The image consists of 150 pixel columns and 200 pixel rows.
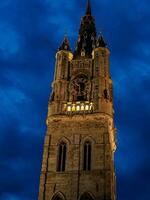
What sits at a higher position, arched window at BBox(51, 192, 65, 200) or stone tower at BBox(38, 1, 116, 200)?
stone tower at BBox(38, 1, 116, 200)

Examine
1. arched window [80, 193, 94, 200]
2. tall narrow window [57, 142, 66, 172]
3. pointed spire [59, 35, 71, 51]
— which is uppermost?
pointed spire [59, 35, 71, 51]

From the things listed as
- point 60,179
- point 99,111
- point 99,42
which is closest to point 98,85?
point 99,111

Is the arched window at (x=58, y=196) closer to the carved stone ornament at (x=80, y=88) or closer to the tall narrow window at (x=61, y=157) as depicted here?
the tall narrow window at (x=61, y=157)

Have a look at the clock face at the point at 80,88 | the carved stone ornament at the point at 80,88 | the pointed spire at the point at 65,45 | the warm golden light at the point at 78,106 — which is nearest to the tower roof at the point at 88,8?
the pointed spire at the point at 65,45

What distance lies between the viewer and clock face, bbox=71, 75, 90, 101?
53.3 meters

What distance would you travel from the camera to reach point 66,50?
57969mm

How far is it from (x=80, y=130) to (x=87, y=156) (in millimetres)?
3556

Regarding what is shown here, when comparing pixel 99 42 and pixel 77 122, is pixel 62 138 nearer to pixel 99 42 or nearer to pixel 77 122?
pixel 77 122

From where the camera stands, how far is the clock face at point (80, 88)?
5328 cm

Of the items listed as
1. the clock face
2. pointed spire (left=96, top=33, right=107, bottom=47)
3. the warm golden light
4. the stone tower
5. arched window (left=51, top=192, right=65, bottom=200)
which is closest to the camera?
arched window (left=51, top=192, right=65, bottom=200)

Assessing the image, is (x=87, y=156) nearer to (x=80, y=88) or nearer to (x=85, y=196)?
(x=85, y=196)

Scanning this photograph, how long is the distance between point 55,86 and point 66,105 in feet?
11.7

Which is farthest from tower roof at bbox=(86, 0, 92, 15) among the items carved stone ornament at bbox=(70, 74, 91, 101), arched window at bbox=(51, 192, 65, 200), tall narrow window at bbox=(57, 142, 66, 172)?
arched window at bbox=(51, 192, 65, 200)

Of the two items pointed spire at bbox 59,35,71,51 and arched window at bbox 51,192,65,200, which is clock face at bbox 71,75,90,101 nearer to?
pointed spire at bbox 59,35,71,51
